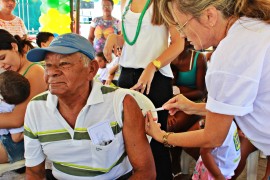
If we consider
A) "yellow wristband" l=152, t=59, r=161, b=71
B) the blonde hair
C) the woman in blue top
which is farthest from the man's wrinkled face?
the woman in blue top

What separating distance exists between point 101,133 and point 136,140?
160 millimetres

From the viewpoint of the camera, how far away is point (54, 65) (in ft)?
4.42

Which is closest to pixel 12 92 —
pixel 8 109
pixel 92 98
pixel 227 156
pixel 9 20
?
pixel 8 109

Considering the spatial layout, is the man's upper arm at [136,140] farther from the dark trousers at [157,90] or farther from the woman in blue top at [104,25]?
the woman in blue top at [104,25]

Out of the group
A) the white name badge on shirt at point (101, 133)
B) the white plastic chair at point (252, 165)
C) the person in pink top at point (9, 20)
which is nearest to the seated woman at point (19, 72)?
the white name badge on shirt at point (101, 133)

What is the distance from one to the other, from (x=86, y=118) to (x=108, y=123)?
0.34ft

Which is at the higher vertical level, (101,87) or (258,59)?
(258,59)

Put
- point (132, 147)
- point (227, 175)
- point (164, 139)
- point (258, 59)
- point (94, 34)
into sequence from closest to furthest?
1. point (258, 59)
2. point (164, 139)
3. point (132, 147)
4. point (227, 175)
5. point (94, 34)

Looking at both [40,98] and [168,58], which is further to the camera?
[168,58]

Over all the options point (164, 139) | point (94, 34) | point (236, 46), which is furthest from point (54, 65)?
point (94, 34)

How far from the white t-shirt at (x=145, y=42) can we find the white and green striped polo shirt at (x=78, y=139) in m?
0.44

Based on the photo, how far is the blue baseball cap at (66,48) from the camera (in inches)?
52.0

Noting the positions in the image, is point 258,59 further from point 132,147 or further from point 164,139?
point 132,147

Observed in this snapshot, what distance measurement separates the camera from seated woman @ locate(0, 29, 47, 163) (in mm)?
1788
